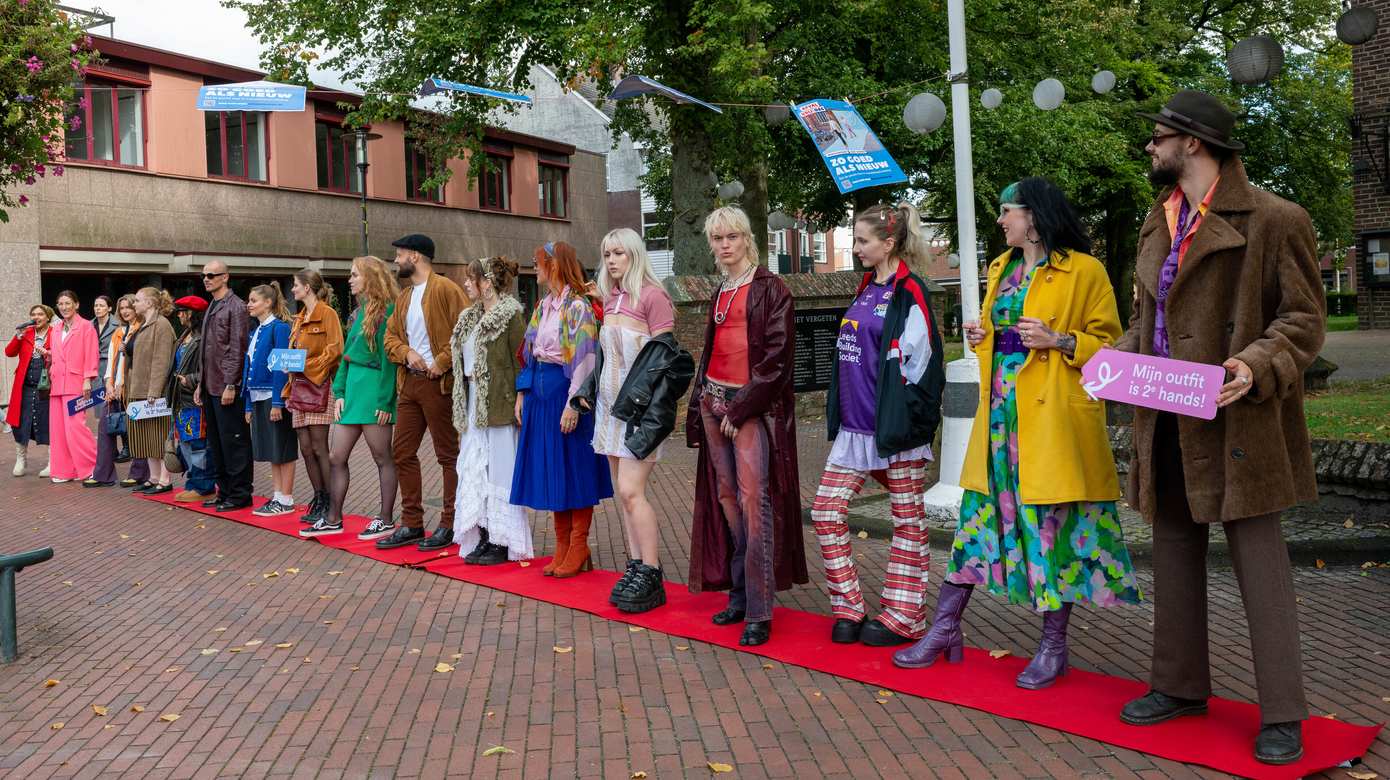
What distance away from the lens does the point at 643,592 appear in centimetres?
630

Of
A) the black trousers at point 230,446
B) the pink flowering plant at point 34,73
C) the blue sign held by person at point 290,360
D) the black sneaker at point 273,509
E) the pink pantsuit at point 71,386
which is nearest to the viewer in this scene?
the blue sign held by person at point 290,360

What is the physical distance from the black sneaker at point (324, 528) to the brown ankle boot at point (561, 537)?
2460mm

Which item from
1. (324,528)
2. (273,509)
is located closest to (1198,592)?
(324,528)

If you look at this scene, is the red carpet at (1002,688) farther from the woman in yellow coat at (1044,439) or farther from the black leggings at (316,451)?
the black leggings at (316,451)

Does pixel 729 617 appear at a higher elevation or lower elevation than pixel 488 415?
lower

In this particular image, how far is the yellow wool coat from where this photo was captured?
4523mm

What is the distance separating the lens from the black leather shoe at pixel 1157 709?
4266 millimetres

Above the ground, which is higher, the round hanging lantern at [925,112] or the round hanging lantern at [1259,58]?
the round hanging lantern at [1259,58]

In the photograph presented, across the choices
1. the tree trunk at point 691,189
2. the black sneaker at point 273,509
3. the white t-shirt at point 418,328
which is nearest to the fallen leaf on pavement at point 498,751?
the white t-shirt at point 418,328

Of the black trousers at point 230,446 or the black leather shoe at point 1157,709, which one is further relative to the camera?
the black trousers at point 230,446

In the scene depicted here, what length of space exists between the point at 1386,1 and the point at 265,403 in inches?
882

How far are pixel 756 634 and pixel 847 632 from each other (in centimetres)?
42

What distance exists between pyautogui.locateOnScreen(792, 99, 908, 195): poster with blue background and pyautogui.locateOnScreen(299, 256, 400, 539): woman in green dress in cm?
417

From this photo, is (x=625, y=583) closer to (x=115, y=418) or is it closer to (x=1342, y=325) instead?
(x=115, y=418)
